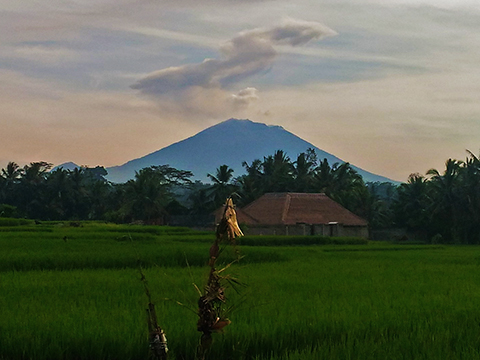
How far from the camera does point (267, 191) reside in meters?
41.4

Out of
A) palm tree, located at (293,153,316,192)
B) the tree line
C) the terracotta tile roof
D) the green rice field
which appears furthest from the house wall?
the green rice field

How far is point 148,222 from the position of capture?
132 feet

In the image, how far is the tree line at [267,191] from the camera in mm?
35250

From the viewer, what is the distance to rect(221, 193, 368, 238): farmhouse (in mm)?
35406

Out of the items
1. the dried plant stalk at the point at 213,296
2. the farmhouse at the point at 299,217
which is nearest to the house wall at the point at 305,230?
the farmhouse at the point at 299,217

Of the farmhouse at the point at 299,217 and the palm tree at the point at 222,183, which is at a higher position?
the palm tree at the point at 222,183

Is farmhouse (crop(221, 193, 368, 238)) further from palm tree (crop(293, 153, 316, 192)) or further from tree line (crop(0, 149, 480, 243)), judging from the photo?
palm tree (crop(293, 153, 316, 192))

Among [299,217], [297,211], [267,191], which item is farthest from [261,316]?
[267,191]

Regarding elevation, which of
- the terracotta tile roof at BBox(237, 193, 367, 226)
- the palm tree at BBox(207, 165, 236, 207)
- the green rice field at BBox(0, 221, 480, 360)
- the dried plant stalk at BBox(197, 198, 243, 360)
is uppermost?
the palm tree at BBox(207, 165, 236, 207)

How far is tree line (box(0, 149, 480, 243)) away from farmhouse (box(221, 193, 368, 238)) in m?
2.14

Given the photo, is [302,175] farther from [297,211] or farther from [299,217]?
[299,217]

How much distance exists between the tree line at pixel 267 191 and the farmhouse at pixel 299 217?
2.14 meters

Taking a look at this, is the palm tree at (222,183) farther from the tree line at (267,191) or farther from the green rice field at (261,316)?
the green rice field at (261,316)

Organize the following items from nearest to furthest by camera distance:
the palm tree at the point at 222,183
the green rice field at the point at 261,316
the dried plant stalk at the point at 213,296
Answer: the dried plant stalk at the point at 213,296 → the green rice field at the point at 261,316 → the palm tree at the point at 222,183
